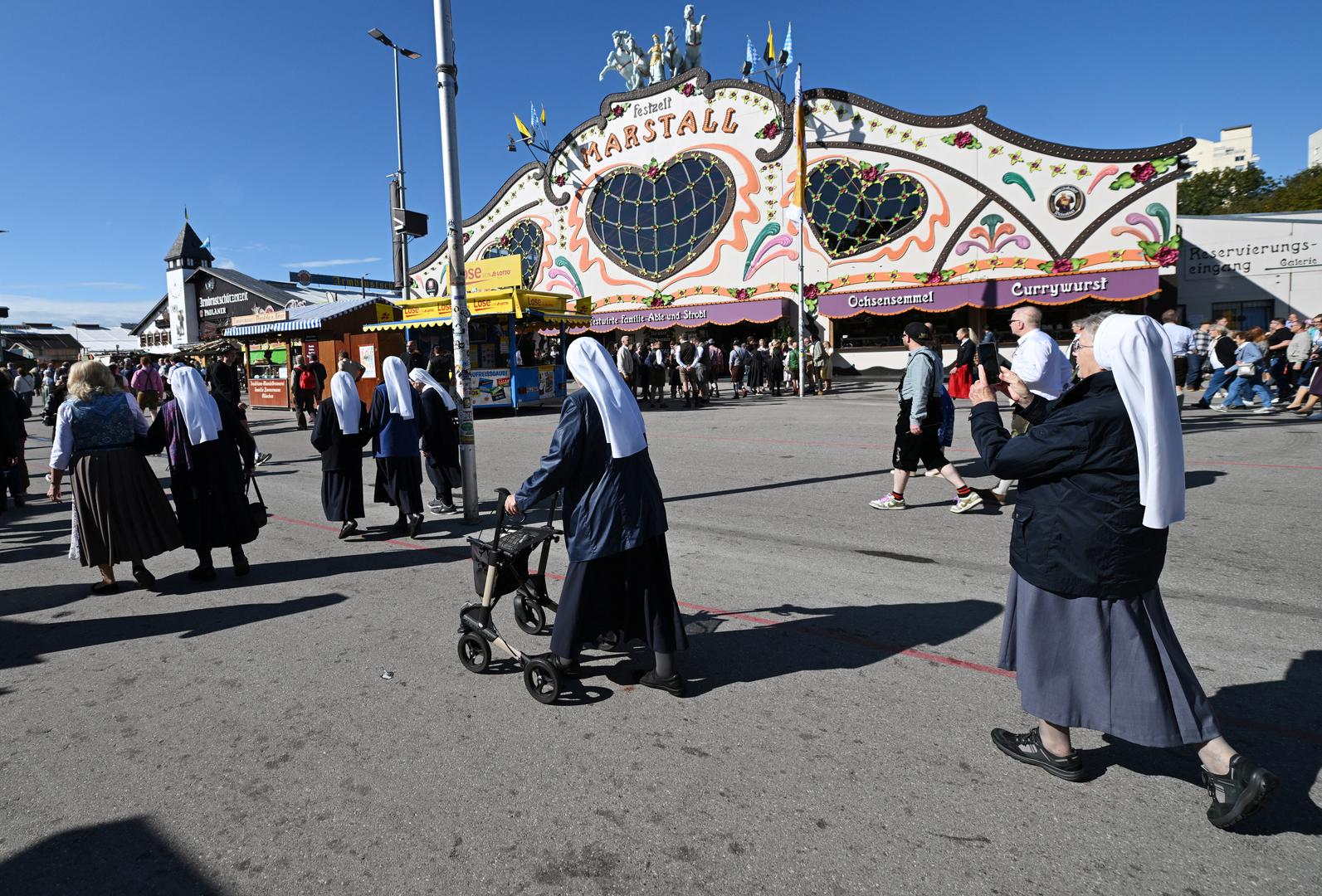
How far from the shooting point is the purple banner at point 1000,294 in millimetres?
21328

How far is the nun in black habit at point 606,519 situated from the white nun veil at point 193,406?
10.3ft

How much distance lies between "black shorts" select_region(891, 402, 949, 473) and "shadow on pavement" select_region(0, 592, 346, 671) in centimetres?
504

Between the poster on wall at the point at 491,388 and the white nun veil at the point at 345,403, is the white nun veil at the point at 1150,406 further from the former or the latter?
the poster on wall at the point at 491,388

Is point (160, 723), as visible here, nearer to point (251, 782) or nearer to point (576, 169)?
point (251, 782)

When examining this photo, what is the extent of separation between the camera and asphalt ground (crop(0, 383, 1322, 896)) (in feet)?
7.70

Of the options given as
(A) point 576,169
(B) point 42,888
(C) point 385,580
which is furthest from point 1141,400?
(A) point 576,169

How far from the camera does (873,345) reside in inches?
1064

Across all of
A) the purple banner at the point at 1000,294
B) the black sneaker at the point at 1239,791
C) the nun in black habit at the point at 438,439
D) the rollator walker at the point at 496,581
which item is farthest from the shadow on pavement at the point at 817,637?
the purple banner at the point at 1000,294

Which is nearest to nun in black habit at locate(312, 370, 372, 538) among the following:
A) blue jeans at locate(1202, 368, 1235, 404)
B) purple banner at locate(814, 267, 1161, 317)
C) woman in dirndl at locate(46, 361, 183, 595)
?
woman in dirndl at locate(46, 361, 183, 595)

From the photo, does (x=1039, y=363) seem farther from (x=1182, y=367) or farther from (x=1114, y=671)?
(x=1182, y=367)

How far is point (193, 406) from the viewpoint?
5305mm

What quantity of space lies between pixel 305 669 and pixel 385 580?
5.08ft

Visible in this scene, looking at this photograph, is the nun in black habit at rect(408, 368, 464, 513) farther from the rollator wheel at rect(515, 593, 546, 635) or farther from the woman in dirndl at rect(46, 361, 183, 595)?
the rollator wheel at rect(515, 593, 546, 635)

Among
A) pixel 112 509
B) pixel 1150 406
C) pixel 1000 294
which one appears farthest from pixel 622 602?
pixel 1000 294
